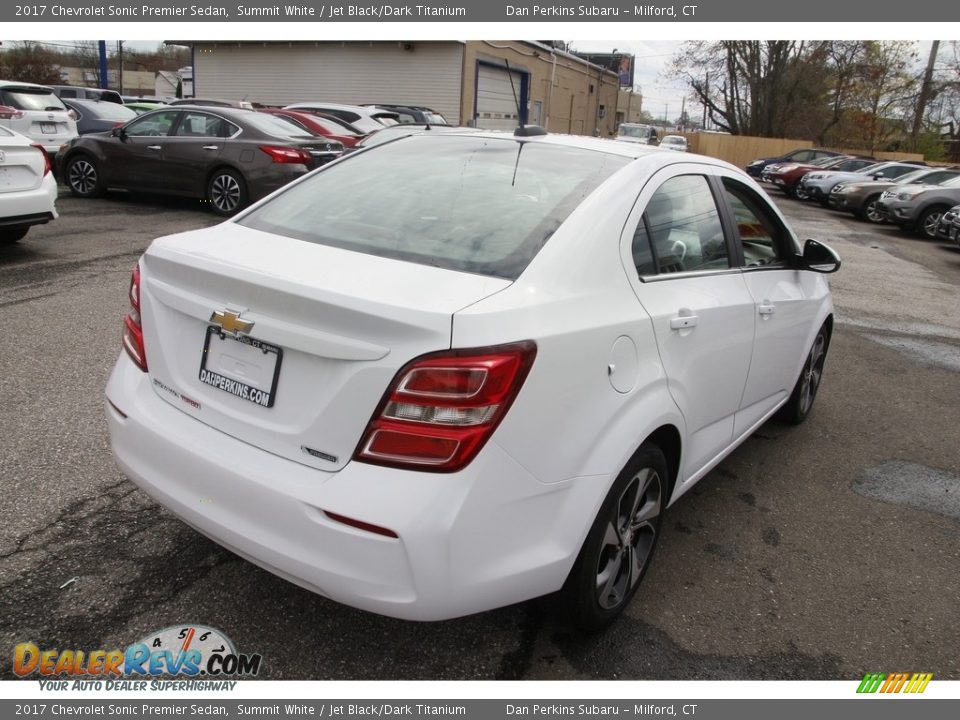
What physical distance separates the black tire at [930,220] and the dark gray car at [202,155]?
507 inches

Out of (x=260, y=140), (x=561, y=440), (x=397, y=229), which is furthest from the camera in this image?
(x=260, y=140)

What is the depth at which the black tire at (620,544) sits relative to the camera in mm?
2469

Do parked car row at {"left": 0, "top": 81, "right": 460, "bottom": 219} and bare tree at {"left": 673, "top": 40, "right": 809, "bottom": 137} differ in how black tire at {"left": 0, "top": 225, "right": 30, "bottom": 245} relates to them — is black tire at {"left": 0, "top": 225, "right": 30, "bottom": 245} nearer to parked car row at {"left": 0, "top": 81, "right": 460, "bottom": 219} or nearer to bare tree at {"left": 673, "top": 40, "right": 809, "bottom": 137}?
parked car row at {"left": 0, "top": 81, "right": 460, "bottom": 219}

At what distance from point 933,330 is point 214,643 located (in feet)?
25.9

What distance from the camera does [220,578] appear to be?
288 centimetres

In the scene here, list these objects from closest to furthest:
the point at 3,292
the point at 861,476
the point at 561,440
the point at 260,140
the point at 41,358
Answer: the point at 561,440
the point at 861,476
the point at 41,358
the point at 3,292
the point at 260,140

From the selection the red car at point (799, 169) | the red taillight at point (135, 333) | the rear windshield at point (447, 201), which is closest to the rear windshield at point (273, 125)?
the rear windshield at point (447, 201)

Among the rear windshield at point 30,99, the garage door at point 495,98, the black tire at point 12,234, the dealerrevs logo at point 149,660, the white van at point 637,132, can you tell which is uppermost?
the garage door at point 495,98

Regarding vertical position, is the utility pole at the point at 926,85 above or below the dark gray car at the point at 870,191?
above

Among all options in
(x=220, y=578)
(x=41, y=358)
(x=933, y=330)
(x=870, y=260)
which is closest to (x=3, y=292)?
(x=41, y=358)

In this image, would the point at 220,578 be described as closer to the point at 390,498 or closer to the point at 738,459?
the point at 390,498

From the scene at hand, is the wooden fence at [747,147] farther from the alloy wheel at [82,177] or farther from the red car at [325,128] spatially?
the alloy wheel at [82,177]

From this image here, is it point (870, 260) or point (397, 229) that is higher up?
point (397, 229)

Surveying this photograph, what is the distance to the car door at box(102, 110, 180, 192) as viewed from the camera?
12.0 m
